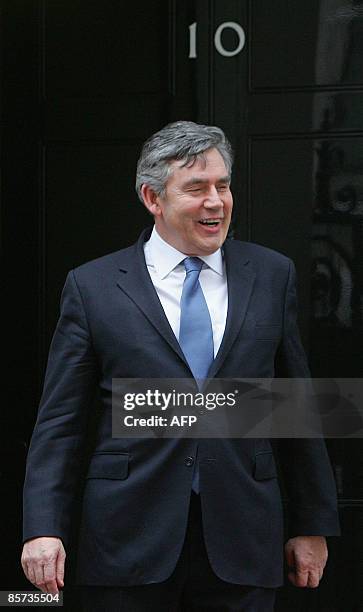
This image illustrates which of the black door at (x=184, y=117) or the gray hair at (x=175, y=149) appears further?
the black door at (x=184, y=117)

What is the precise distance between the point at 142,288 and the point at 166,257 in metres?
0.13

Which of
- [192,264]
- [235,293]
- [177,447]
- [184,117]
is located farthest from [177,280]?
[184,117]

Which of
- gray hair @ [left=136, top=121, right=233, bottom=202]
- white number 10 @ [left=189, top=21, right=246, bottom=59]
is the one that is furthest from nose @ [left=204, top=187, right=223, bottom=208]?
white number 10 @ [left=189, top=21, right=246, bottom=59]

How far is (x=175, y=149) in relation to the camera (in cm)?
372

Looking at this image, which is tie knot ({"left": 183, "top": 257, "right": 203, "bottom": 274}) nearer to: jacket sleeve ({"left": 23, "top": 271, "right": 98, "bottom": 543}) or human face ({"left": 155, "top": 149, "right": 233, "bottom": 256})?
human face ({"left": 155, "top": 149, "right": 233, "bottom": 256})

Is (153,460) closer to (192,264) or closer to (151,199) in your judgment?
(192,264)

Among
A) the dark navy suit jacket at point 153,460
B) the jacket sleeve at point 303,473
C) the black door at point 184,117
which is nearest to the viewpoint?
the dark navy suit jacket at point 153,460

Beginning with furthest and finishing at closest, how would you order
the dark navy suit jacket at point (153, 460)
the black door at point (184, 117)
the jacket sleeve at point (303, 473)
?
the black door at point (184, 117)
the jacket sleeve at point (303, 473)
the dark navy suit jacket at point (153, 460)

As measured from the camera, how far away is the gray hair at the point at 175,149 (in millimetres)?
3721

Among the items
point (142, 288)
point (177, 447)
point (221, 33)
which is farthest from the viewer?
point (221, 33)

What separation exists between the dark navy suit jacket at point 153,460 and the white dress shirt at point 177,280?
5cm

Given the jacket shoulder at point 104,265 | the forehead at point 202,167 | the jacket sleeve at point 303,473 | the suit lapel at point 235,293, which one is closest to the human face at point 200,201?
the forehead at point 202,167

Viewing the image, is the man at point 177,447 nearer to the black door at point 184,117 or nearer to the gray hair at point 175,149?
the gray hair at point 175,149

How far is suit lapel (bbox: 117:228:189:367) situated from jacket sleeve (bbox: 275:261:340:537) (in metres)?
0.36
